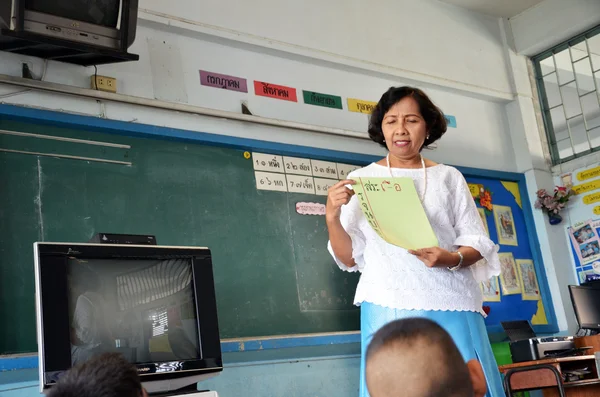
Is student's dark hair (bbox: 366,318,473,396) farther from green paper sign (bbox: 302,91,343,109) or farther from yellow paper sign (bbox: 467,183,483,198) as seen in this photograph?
yellow paper sign (bbox: 467,183,483,198)

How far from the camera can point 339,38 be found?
4.38 meters

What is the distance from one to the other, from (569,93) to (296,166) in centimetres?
273

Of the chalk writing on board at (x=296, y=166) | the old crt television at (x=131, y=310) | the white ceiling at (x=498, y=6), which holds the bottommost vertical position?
the old crt television at (x=131, y=310)

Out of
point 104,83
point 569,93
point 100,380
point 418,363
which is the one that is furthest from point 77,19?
point 569,93

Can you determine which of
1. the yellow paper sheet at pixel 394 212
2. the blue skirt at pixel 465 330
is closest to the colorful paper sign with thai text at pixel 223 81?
the yellow paper sheet at pixel 394 212

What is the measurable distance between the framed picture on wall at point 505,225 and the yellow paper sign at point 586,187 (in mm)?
508

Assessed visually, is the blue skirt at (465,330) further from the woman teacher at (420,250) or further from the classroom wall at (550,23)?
the classroom wall at (550,23)

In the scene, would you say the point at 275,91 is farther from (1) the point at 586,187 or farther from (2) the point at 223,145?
(1) the point at 586,187

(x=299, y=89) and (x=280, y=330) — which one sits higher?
(x=299, y=89)

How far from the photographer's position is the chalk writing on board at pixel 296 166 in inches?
153

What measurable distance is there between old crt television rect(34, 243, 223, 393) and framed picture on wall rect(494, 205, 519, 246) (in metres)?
2.91

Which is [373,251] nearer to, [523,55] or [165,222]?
[165,222]

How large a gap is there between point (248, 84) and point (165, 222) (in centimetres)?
95

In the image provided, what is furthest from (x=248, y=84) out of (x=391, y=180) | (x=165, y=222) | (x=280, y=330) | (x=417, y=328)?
(x=417, y=328)
